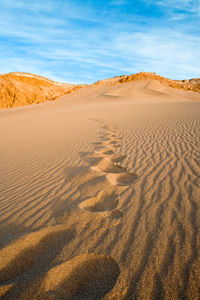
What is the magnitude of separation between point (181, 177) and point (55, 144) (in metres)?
4.34

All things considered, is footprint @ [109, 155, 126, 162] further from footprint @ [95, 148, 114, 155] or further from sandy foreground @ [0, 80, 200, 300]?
footprint @ [95, 148, 114, 155]

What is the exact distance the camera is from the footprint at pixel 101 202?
2225 millimetres

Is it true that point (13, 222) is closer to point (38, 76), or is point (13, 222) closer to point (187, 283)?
point (187, 283)

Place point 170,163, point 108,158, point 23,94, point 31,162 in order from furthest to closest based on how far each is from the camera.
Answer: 1. point 23,94
2. point 31,162
3. point 108,158
4. point 170,163

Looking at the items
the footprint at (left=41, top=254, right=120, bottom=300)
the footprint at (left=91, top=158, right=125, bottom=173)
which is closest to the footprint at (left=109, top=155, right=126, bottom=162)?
the footprint at (left=91, top=158, right=125, bottom=173)

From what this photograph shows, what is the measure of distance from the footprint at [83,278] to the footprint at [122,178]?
4.74ft

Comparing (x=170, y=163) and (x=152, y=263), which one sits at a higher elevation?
(x=170, y=163)

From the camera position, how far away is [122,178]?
10.0 ft

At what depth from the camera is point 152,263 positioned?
1396 millimetres

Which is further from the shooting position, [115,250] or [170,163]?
[170,163]

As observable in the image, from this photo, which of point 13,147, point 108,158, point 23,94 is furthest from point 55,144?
point 23,94

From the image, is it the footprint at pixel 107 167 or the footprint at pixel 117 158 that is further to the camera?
the footprint at pixel 117 158

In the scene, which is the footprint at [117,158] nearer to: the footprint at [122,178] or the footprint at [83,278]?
the footprint at [122,178]

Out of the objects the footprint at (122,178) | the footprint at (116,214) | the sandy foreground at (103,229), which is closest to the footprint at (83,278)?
the sandy foreground at (103,229)
